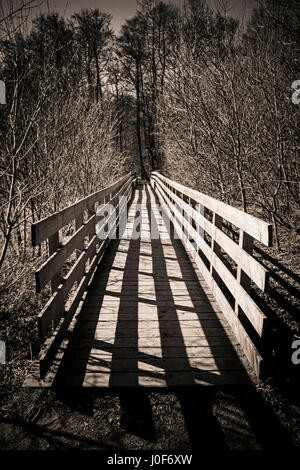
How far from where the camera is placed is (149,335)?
309 centimetres

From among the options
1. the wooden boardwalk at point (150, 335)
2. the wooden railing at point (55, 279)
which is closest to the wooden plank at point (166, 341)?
the wooden boardwalk at point (150, 335)

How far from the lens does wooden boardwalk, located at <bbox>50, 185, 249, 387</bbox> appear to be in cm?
249

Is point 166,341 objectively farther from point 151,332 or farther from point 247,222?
point 247,222

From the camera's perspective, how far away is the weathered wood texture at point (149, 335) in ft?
8.17

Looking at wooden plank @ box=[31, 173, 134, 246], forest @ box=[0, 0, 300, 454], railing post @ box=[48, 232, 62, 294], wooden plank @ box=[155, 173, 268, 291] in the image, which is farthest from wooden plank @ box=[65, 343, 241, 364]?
wooden plank @ box=[31, 173, 134, 246]

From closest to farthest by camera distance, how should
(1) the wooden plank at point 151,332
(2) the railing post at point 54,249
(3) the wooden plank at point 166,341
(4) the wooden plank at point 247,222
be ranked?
(4) the wooden plank at point 247,222
(2) the railing post at point 54,249
(3) the wooden plank at point 166,341
(1) the wooden plank at point 151,332

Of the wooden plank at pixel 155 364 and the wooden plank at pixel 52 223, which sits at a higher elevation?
the wooden plank at pixel 52 223

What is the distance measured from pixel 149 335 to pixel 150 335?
1 centimetres

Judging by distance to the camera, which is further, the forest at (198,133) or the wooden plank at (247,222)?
the forest at (198,133)

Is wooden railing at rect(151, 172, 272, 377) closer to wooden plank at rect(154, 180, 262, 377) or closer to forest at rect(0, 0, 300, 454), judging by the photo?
wooden plank at rect(154, 180, 262, 377)

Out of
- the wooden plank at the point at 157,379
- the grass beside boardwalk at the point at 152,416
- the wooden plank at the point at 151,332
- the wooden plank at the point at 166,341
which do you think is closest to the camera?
the grass beside boardwalk at the point at 152,416

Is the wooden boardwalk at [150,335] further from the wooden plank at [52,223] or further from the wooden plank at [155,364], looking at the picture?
the wooden plank at [52,223]

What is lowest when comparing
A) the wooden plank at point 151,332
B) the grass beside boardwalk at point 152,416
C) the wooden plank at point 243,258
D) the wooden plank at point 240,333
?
the grass beside boardwalk at point 152,416

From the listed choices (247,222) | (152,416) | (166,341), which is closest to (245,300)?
(247,222)
